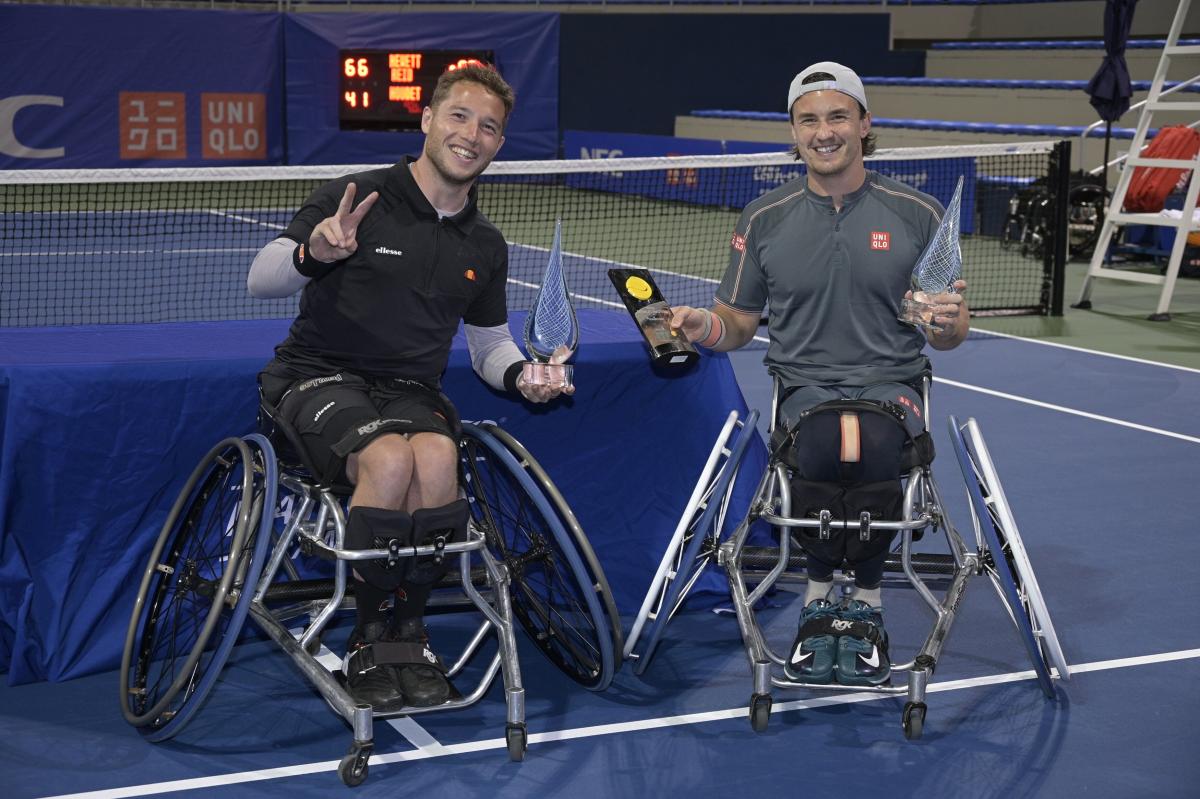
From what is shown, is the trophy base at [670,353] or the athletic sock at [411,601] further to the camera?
the trophy base at [670,353]

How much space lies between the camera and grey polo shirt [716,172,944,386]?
4059 mm

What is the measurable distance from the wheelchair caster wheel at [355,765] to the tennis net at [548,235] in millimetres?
3881

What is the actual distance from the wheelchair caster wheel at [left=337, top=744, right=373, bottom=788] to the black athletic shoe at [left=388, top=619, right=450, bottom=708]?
0.18 metres

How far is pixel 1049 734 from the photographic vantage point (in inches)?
147

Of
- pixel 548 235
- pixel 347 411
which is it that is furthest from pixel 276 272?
pixel 548 235

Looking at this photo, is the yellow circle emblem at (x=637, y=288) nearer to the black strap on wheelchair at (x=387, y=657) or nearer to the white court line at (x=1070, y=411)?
the black strap on wheelchair at (x=387, y=657)

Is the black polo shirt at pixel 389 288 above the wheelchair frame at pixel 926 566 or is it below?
above

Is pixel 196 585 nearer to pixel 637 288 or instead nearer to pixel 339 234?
pixel 339 234

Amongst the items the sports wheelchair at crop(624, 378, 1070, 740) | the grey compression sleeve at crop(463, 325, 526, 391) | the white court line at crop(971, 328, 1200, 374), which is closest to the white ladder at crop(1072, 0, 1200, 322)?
the white court line at crop(971, 328, 1200, 374)

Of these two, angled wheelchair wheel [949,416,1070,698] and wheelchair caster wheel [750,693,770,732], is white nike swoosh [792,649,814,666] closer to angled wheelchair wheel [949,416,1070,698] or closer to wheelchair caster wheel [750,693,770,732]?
wheelchair caster wheel [750,693,770,732]

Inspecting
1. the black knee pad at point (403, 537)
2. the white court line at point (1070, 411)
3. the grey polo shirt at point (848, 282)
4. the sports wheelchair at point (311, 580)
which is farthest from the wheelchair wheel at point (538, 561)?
the white court line at point (1070, 411)

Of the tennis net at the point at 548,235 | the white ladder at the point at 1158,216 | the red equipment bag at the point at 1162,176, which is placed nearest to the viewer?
the tennis net at the point at 548,235

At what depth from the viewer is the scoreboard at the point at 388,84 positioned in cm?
1822

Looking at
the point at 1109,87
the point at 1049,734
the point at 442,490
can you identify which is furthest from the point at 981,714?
the point at 1109,87
